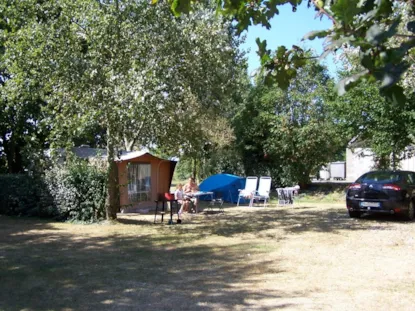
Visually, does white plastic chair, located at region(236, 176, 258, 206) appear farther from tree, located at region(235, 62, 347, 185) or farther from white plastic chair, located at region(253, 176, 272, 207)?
tree, located at region(235, 62, 347, 185)

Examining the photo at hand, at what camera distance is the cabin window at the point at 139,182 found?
15.9 meters

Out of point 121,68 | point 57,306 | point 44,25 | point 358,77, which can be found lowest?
point 57,306

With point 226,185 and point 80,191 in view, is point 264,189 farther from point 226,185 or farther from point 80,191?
point 80,191

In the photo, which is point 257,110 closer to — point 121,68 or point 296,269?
point 121,68

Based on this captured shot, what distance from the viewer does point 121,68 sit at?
413 inches

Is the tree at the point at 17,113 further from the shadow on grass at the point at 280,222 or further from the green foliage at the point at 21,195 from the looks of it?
the shadow on grass at the point at 280,222

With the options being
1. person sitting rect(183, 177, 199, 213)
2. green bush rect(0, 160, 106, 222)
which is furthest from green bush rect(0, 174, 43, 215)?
person sitting rect(183, 177, 199, 213)

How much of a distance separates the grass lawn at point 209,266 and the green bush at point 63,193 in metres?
0.76

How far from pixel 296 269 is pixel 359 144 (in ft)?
55.5

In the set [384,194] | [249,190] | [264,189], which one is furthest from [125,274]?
[264,189]

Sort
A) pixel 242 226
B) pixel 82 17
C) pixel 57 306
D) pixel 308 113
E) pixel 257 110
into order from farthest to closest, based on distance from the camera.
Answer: pixel 257 110
pixel 308 113
pixel 242 226
pixel 82 17
pixel 57 306

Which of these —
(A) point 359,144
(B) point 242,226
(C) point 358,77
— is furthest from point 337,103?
(C) point 358,77

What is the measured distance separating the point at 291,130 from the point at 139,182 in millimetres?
8738

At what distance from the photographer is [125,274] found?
21.2ft
